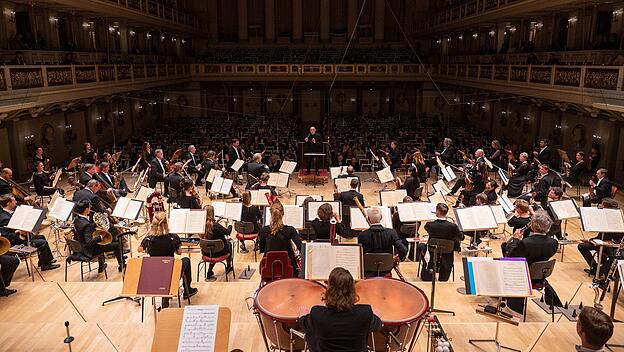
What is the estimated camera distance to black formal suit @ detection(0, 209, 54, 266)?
9548 mm

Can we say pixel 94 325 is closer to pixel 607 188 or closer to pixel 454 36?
pixel 607 188

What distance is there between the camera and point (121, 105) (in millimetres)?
29266

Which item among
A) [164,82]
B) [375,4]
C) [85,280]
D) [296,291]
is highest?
[375,4]

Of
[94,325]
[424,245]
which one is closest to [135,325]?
[94,325]

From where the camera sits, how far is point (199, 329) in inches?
199

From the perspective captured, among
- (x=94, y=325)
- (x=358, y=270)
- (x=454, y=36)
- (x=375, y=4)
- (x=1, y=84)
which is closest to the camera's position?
(x=358, y=270)

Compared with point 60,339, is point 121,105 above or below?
above

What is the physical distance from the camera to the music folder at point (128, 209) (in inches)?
416

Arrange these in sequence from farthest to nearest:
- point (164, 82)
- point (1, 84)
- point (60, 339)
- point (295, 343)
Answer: point (164, 82), point (1, 84), point (60, 339), point (295, 343)

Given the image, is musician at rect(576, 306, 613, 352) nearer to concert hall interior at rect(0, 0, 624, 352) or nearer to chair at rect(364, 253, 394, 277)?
concert hall interior at rect(0, 0, 624, 352)

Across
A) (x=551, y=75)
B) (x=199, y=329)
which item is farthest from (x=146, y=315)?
(x=551, y=75)

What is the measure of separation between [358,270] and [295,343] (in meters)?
1.34

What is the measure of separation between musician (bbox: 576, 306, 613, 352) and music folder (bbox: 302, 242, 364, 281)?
8.59ft

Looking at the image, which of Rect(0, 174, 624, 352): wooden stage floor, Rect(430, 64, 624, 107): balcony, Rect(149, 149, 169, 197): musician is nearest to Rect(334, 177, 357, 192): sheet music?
Rect(0, 174, 624, 352): wooden stage floor
